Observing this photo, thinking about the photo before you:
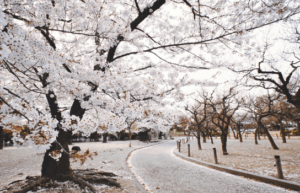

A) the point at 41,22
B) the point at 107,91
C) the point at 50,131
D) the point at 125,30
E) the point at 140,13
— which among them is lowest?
the point at 50,131

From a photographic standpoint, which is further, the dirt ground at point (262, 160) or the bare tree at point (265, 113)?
the bare tree at point (265, 113)

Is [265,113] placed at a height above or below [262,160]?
above

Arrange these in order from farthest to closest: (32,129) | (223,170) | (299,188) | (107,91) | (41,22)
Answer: (223,170) < (107,91) < (299,188) < (41,22) < (32,129)

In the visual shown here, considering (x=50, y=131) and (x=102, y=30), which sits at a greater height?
(x=102, y=30)

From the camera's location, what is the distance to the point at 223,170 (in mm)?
7273

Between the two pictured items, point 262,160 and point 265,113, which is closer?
point 262,160

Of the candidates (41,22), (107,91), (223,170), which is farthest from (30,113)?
(223,170)

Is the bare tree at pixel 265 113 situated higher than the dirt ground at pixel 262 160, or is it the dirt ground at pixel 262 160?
the bare tree at pixel 265 113

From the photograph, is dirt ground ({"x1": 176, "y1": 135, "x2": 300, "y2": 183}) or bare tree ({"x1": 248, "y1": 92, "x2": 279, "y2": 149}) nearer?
dirt ground ({"x1": 176, "y1": 135, "x2": 300, "y2": 183})

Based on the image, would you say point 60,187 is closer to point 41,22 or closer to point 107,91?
point 107,91

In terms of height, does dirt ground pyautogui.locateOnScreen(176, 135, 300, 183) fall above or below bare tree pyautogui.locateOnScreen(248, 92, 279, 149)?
below

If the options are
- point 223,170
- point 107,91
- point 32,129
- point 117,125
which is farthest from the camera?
point 223,170

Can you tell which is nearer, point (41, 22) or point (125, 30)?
point (41, 22)

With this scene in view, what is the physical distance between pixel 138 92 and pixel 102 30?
2.45m
